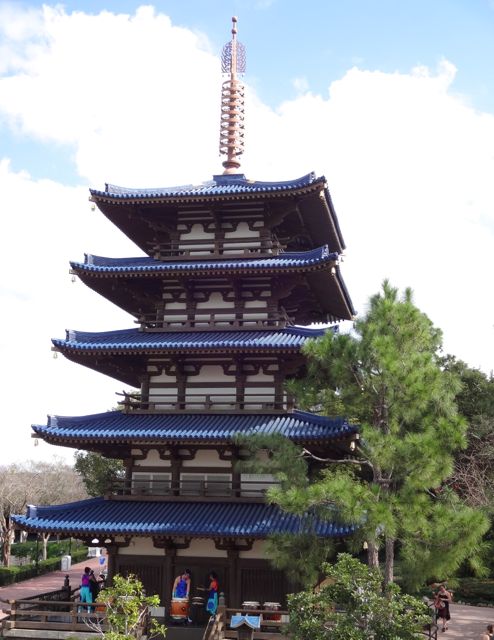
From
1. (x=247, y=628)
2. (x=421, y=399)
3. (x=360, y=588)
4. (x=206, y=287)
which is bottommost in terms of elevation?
(x=247, y=628)

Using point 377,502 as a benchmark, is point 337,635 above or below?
below

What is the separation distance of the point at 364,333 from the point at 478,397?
32.9 metres

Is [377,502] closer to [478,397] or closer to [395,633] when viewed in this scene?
[395,633]

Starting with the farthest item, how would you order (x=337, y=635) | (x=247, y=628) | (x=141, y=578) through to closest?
(x=141, y=578) < (x=247, y=628) < (x=337, y=635)

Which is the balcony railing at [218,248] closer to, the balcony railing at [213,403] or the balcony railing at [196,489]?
Result: the balcony railing at [213,403]

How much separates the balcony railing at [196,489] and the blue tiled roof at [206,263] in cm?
738

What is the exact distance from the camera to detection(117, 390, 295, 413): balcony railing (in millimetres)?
23297

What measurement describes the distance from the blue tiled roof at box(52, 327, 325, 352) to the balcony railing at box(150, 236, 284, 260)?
3053mm

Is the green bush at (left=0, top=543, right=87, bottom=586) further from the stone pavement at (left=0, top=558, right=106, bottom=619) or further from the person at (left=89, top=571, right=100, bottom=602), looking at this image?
the person at (left=89, top=571, right=100, bottom=602)

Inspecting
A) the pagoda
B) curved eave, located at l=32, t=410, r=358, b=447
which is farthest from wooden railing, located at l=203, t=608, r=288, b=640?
curved eave, located at l=32, t=410, r=358, b=447

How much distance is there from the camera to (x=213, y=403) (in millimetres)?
23688

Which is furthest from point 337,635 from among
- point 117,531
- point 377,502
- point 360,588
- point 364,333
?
point 117,531

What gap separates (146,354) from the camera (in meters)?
24.0

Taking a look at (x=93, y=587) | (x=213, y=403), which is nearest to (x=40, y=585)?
(x=93, y=587)
